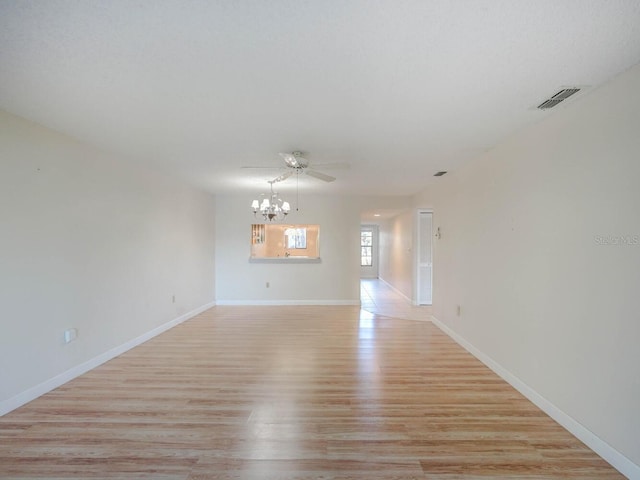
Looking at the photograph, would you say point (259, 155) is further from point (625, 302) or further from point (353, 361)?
point (625, 302)

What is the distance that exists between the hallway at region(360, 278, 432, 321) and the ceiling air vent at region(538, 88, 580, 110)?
3.91m

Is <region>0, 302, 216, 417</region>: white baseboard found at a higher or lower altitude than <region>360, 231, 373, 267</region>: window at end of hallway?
lower

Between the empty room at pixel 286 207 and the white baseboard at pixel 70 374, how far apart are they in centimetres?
3

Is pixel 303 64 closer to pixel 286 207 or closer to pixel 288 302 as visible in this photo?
pixel 286 207

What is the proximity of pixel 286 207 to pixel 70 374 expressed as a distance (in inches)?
113

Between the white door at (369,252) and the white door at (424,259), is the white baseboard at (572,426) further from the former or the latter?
the white door at (369,252)

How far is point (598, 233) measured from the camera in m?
1.96

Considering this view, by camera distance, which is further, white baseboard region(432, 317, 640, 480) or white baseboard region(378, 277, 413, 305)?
white baseboard region(378, 277, 413, 305)

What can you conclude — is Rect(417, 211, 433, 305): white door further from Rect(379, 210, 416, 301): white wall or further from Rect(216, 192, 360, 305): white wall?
Rect(216, 192, 360, 305): white wall

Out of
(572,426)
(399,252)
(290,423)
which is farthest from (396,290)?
(290,423)

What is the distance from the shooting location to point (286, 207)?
4078 mm

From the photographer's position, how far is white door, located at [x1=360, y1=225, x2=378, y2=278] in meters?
12.2

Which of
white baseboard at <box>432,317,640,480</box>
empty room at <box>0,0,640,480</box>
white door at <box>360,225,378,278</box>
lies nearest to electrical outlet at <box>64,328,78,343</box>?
empty room at <box>0,0,640,480</box>

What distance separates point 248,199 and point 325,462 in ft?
17.7
